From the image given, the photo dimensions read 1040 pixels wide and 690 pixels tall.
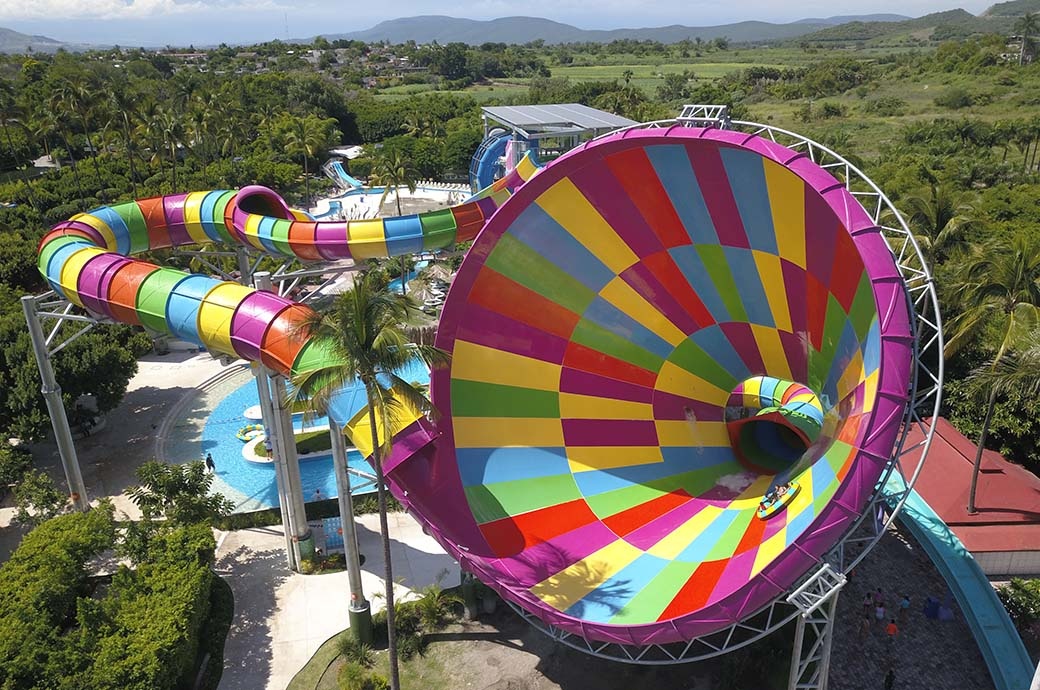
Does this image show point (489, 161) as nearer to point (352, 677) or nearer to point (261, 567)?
point (261, 567)

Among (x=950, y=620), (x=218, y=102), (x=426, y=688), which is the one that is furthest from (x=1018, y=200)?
(x=218, y=102)

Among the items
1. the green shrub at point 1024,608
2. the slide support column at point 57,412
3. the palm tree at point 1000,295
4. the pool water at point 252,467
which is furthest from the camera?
the pool water at point 252,467

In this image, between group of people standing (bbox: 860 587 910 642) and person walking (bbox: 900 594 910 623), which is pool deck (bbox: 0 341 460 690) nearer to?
group of people standing (bbox: 860 587 910 642)

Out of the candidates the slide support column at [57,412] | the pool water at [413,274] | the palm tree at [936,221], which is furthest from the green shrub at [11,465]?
the palm tree at [936,221]

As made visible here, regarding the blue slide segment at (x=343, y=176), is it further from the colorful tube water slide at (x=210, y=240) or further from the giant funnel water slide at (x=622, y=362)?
the giant funnel water slide at (x=622, y=362)

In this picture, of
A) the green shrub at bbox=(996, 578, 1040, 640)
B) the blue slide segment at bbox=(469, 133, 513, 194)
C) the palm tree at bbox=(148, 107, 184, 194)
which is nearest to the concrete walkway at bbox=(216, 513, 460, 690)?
the green shrub at bbox=(996, 578, 1040, 640)

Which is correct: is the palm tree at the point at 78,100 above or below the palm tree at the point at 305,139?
above

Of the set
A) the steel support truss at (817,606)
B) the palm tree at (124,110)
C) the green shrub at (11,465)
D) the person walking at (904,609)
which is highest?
the palm tree at (124,110)
